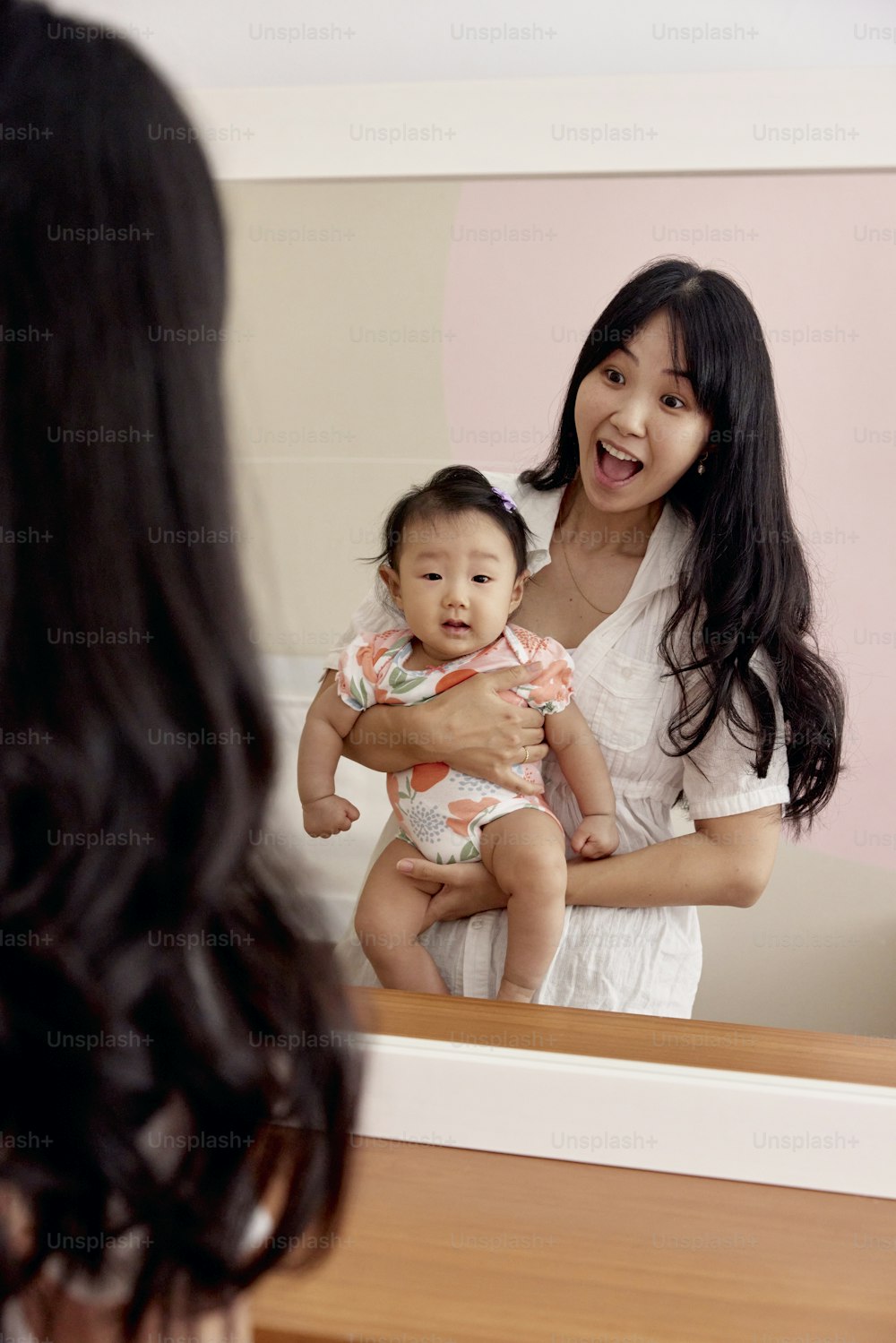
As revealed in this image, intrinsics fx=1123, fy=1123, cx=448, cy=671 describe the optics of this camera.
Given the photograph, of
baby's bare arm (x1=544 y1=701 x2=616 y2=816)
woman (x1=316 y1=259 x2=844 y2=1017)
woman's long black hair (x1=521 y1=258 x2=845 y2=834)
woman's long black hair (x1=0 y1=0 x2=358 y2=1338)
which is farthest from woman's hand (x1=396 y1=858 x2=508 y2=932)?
woman's long black hair (x1=0 y1=0 x2=358 y2=1338)

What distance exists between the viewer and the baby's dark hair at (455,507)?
941 mm

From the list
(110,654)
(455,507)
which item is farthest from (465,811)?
(110,654)

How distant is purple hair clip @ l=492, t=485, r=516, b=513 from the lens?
3.11 ft

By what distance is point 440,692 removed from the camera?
3.15ft

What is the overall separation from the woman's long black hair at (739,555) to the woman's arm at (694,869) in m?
0.04

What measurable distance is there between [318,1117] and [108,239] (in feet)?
1.10

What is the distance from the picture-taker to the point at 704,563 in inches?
35.0

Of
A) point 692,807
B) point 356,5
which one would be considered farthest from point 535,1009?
point 356,5

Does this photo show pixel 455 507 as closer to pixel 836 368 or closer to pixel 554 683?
pixel 554 683

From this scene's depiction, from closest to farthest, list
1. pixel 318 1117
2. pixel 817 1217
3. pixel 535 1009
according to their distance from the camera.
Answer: pixel 318 1117
pixel 817 1217
pixel 535 1009

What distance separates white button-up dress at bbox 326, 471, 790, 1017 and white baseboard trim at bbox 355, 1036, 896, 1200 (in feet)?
0.40

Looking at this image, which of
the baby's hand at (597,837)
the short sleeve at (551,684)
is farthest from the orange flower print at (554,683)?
the baby's hand at (597,837)

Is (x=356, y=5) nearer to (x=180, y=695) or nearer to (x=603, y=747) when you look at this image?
(x=603, y=747)

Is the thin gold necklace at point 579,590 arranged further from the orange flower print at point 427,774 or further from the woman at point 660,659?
the orange flower print at point 427,774
